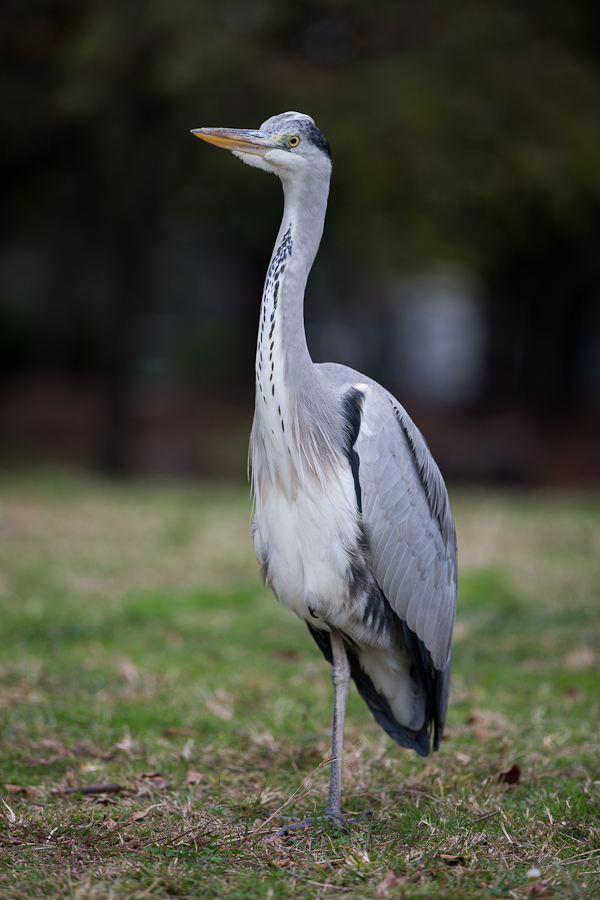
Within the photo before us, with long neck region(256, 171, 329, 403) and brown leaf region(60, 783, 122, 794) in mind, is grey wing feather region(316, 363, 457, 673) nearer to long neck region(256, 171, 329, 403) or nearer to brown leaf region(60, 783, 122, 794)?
long neck region(256, 171, 329, 403)

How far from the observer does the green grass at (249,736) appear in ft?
9.82

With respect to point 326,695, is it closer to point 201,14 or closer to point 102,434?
point 201,14

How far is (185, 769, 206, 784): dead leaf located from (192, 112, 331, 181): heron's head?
8.04 ft

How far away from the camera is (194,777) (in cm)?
385

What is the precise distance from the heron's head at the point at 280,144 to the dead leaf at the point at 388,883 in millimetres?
2495

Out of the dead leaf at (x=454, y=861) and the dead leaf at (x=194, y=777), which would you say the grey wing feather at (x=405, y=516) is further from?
the dead leaf at (x=194, y=777)

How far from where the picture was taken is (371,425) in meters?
3.50

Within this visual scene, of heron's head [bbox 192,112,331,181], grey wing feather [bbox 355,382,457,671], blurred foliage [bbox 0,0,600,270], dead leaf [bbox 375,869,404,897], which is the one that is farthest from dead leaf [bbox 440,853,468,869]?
blurred foliage [bbox 0,0,600,270]

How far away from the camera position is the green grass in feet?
9.82

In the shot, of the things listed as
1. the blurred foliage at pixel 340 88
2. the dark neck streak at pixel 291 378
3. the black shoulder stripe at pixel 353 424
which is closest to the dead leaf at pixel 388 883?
the black shoulder stripe at pixel 353 424

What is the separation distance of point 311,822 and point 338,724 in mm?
366

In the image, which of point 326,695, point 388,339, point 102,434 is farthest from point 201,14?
point 388,339

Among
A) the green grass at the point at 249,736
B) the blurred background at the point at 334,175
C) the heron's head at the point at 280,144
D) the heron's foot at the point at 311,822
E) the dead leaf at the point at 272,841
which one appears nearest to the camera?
the green grass at the point at 249,736

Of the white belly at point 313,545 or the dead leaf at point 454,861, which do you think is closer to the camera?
the dead leaf at point 454,861
